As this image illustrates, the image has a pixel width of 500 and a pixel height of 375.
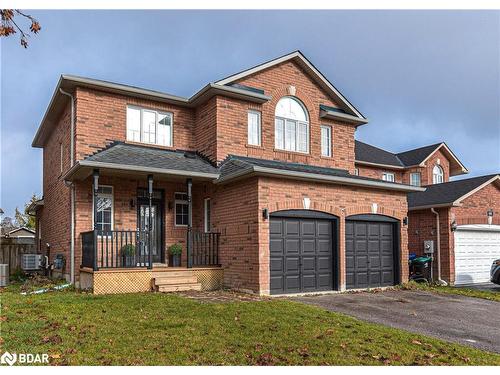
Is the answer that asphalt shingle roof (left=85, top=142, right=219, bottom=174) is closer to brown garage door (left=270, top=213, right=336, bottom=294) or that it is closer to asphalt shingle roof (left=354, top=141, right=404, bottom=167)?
brown garage door (left=270, top=213, right=336, bottom=294)

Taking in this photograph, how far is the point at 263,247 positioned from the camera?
12094mm

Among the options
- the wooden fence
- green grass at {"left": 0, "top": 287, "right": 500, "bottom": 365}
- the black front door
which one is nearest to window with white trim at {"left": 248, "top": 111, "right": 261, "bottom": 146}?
the black front door

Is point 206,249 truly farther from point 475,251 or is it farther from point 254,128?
point 475,251

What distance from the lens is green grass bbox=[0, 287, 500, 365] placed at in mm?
5922

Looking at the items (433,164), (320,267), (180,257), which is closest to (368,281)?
(320,267)

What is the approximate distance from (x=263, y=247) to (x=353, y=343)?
5574 millimetres

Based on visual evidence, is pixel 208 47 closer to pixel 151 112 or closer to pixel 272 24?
pixel 151 112

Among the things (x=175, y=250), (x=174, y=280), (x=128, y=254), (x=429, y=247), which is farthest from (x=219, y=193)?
(x=429, y=247)

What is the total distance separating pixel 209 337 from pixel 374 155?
21268mm

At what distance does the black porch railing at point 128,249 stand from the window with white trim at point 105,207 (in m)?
0.36

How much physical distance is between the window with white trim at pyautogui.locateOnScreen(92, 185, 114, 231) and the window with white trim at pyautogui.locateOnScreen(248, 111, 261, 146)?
4.82 metres

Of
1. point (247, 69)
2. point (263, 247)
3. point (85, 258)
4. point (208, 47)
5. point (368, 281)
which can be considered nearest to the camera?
point (263, 247)

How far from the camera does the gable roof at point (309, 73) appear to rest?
15172 mm

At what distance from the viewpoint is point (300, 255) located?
42.7 feet
